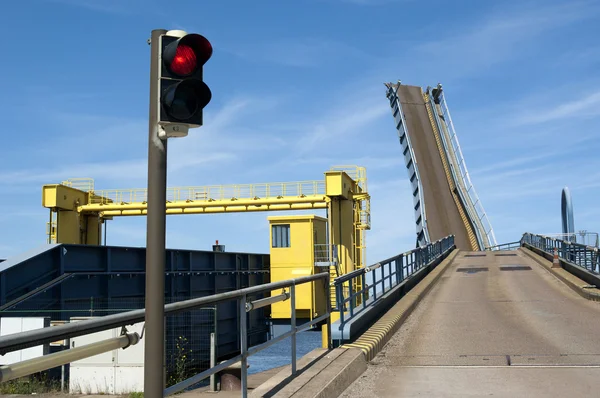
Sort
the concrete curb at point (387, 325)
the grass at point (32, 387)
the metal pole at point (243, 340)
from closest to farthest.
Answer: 1. the metal pole at point (243, 340)
2. the grass at point (32, 387)
3. the concrete curb at point (387, 325)

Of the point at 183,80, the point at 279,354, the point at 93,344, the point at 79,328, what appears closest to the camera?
the point at 79,328

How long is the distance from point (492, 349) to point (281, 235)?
1079 inches

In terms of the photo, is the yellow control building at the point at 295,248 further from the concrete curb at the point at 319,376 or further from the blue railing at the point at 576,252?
the concrete curb at the point at 319,376

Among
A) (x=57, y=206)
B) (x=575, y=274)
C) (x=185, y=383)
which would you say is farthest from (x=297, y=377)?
(x=57, y=206)

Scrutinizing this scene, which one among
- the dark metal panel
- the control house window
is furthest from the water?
the control house window

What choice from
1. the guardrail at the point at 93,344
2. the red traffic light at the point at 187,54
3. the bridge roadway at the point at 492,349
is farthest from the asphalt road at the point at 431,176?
the red traffic light at the point at 187,54

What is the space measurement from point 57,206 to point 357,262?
74.9ft

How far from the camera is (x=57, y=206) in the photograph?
44.7 meters

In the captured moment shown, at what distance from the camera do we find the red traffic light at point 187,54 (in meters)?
4.24

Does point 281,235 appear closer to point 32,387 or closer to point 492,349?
point 492,349

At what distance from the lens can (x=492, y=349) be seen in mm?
9359

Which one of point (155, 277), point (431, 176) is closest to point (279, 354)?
point (155, 277)

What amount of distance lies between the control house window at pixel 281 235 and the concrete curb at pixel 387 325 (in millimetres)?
18391

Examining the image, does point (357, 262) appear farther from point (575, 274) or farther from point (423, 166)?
point (575, 274)
